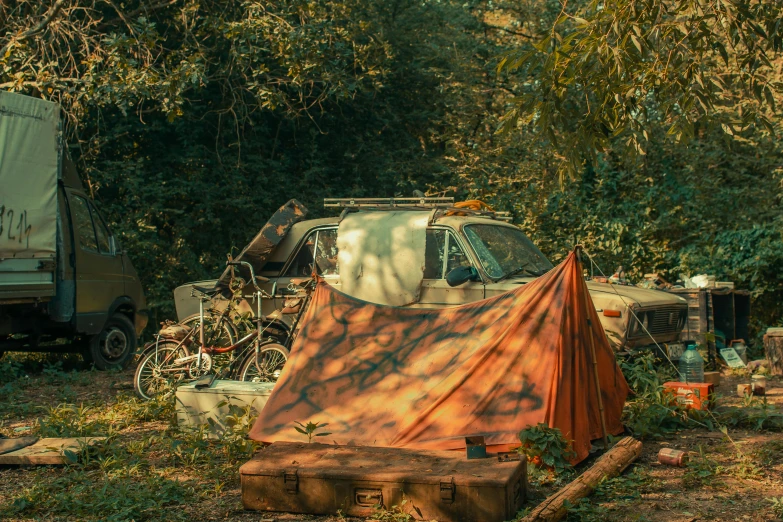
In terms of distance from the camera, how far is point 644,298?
888 cm

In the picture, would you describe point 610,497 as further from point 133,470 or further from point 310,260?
point 310,260

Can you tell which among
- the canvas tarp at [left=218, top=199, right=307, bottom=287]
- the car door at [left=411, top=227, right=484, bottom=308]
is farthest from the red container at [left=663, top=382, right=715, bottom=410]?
the canvas tarp at [left=218, top=199, right=307, bottom=287]

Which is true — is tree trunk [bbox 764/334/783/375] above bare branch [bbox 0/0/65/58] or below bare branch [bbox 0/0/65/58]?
below

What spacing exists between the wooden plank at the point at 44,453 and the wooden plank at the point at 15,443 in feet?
0.18

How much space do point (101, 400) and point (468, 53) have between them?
1169 cm

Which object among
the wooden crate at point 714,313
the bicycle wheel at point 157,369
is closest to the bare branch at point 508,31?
the wooden crate at point 714,313

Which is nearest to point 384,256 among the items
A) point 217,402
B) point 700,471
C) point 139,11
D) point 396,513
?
point 217,402

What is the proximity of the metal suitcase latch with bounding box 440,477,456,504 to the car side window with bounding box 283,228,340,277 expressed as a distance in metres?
4.45

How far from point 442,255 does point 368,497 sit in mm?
3916

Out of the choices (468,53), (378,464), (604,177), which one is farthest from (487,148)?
(378,464)

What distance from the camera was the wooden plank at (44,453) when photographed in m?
6.45

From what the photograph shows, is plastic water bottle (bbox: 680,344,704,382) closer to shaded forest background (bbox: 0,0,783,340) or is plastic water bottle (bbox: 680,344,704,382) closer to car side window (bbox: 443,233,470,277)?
car side window (bbox: 443,233,470,277)

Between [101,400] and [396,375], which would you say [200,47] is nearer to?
[101,400]

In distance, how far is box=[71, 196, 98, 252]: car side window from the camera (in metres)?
11.3
